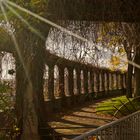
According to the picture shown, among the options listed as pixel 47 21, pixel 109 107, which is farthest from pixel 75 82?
pixel 47 21

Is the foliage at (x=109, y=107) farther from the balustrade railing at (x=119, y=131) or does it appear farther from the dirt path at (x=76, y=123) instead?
the balustrade railing at (x=119, y=131)

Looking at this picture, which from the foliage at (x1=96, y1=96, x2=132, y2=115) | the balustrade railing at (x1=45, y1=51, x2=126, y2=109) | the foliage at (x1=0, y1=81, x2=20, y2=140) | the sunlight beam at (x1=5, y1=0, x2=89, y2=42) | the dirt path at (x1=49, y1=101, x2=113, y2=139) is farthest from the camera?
the foliage at (x1=96, y1=96, x2=132, y2=115)

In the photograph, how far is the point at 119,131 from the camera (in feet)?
22.7

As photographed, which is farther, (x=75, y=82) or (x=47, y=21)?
(x=75, y=82)

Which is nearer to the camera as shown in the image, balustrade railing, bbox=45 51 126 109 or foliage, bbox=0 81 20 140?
foliage, bbox=0 81 20 140

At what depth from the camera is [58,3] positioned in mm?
8086

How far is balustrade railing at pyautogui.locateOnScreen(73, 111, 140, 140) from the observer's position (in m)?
5.56

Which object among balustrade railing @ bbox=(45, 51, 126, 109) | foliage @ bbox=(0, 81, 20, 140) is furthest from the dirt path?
foliage @ bbox=(0, 81, 20, 140)

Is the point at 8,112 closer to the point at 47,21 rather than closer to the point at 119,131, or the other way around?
the point at 47,21

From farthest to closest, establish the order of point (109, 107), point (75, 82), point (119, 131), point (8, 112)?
point (75, 82) → point (109, 107) → point (8, 112) → point (119, 131)

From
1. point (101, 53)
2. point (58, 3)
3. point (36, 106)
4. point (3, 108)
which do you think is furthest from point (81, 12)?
point (3, 108)

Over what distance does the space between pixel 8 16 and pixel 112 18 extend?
2.07 m

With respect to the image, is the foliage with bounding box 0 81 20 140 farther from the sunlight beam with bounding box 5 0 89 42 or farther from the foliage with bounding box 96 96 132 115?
the foliage with bounding box 96 96 132 115

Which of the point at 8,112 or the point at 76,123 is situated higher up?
the point at 8,112
